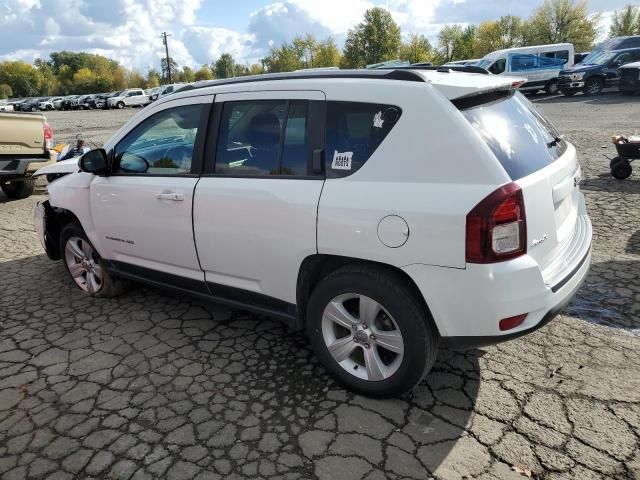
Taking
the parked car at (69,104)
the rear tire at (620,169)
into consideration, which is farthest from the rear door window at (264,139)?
the parked car at (69,104)

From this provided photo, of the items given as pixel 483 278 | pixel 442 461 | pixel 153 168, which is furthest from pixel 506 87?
pixel 153 168

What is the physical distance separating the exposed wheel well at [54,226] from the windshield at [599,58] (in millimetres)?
23663

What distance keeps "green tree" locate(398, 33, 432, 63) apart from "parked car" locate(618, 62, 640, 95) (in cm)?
4086

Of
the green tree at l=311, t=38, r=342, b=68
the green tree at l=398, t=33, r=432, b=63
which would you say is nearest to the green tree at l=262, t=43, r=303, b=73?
the green tree at l=311, t=38, r=342, b=68

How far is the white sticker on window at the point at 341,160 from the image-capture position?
2.72 metres

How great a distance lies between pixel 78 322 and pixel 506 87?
12.1ft

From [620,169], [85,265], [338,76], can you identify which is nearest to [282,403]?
[338,76]

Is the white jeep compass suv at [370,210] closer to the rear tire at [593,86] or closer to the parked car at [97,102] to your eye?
the rear tire at [593,86]

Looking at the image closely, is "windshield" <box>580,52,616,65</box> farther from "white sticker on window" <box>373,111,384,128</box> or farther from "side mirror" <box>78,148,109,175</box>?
"side mirror" <box>78,148,109,175</box>

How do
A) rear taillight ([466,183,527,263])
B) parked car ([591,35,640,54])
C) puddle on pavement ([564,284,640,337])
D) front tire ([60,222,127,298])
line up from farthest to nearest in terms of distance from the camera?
1. parked car ([591,35,640,54])
2. front tire ([60,222,127,298])
3. puddle on pavement ([564,284,640,337])
4. rear taillight ([466,183,527,263])

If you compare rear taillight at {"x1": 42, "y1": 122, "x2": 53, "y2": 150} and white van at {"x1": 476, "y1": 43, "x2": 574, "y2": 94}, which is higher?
white van at {"x1": 476, "y1": 43, "x2": 574, "y2": 94}

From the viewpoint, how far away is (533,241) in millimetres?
2430

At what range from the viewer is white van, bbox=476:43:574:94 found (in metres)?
24.6

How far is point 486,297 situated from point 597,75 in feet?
76.8
